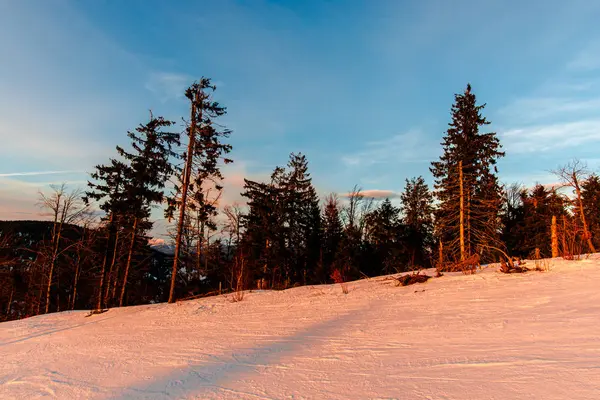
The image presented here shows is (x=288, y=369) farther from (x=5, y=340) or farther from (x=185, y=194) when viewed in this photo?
(x=185, y=194)

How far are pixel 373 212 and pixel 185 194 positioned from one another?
31.4 meters

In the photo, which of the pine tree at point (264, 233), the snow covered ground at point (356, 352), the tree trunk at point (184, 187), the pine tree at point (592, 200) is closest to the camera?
the snow covered ground at point (356, 352)

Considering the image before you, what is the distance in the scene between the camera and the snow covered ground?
3254 millimetres

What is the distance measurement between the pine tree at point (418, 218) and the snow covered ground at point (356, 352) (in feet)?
96.6

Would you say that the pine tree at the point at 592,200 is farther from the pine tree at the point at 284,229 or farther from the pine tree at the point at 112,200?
the pine tree at the point at 112,200

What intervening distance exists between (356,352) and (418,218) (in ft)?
147

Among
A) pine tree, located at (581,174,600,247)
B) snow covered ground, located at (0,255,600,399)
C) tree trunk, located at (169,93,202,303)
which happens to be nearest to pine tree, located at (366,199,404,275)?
pine tree, located at (581,174,600,247)

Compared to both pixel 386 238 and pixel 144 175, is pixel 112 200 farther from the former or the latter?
pixel 386 238

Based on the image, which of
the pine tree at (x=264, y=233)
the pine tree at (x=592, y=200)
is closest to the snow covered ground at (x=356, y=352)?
the pine tree at (x=264, y=233)

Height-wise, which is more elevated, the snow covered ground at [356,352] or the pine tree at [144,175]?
the pine tree at [144,175]

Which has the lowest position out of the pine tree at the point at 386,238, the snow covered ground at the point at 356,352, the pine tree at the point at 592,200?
the snow covered ground at the point at 356,352

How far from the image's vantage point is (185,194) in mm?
15180

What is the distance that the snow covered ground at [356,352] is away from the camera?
3254mm

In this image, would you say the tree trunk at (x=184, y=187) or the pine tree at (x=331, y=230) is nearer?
the tree trunk at (x=184, y=187)
